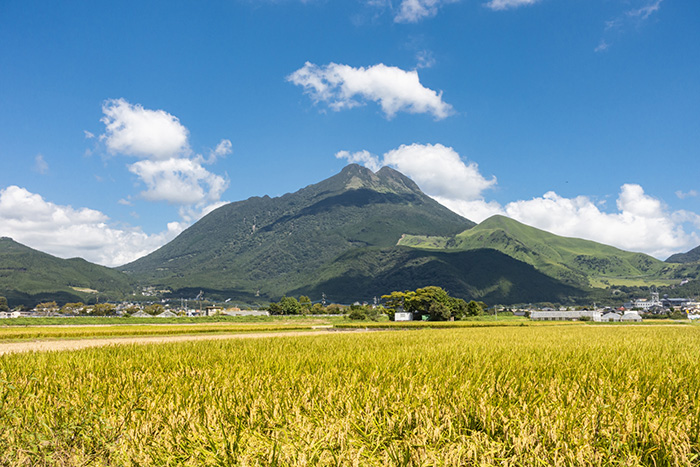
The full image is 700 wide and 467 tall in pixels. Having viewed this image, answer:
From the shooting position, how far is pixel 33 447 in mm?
4117

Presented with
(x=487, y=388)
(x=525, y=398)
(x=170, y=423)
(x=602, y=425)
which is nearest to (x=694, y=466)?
(x=602, y=425)

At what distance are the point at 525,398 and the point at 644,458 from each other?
6.25 feet

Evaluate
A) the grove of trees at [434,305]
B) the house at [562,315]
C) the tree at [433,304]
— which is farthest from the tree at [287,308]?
the house at [562,315]

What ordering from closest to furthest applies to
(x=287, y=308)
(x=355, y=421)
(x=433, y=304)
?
(x=355, y=421) < (x=433, y=304) < (x=287, y=308)

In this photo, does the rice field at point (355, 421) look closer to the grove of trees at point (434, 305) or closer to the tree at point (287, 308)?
the grove of trees at point (434, 305)

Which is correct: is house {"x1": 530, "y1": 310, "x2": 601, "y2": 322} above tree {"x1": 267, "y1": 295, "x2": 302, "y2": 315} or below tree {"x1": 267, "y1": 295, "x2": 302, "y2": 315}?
below

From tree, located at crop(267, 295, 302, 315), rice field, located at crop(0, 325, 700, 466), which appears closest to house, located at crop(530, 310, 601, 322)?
tree, located at crop(267, 295, 302, 315)

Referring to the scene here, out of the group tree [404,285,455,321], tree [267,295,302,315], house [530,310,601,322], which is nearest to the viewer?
tree [404,285,455,321]

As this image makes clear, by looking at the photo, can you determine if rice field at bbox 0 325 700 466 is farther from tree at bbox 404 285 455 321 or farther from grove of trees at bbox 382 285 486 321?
grove of trees at bbox 382 285 486 321

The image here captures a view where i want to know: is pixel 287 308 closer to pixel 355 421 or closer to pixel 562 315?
pixel 562 315

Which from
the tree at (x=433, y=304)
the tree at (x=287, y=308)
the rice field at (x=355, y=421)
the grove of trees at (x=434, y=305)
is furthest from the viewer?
the tree at (x=287, y=308)

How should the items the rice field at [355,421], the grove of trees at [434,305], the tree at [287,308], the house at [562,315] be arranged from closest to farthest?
the rice field at [355,421] < the grove of trees at [434,305] < the tree at [287,308] < the house at [562,315]

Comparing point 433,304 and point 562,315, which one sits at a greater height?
point 433,304

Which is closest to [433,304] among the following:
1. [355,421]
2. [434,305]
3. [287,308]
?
[434,305]
